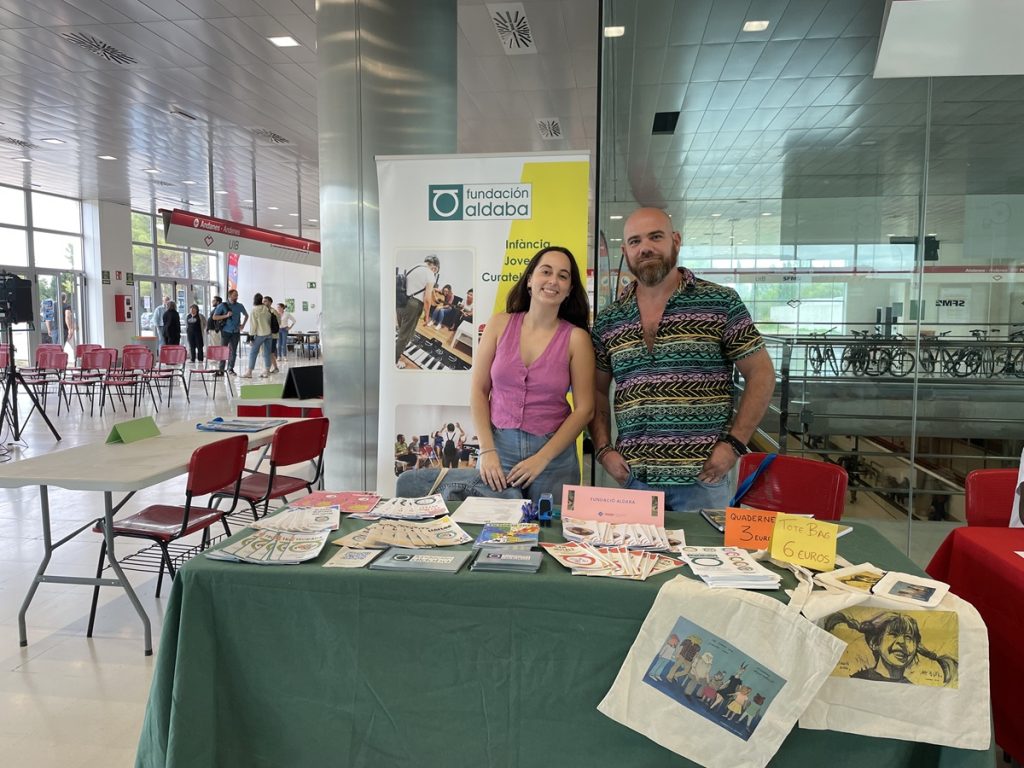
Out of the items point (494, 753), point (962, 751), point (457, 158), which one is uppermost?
point (457, 158)

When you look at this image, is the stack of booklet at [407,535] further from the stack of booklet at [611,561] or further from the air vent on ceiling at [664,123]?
the air vent on ceiling at [664,123]

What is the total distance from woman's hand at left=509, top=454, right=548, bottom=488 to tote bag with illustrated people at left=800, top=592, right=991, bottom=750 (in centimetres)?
109

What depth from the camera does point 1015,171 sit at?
405 cm

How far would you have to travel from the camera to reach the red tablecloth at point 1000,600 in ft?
5.55

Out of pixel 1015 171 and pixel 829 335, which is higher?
pixel 1015 171

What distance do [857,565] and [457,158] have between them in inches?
111

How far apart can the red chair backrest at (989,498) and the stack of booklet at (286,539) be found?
211cm

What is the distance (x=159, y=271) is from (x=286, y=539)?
63.7 ft

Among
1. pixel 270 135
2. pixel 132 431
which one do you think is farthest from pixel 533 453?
pixel 270 135

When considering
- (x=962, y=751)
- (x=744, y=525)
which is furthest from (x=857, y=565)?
(x=962, y=751)

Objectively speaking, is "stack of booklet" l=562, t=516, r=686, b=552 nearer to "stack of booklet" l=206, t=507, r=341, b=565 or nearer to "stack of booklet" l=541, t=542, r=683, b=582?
"stack of booklet" l=541, t=542, r=683, b=582

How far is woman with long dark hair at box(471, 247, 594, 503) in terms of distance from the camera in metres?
2.36

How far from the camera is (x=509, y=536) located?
5.81 feet

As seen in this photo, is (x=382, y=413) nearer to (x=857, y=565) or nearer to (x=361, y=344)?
(x=361, y=344)
